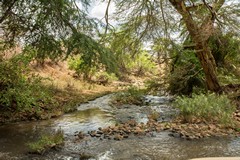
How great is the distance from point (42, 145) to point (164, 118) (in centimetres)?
464

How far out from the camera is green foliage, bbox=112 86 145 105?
13766 millimetres

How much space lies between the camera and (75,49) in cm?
531

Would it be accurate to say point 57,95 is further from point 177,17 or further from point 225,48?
point 225,48

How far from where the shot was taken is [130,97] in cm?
1423

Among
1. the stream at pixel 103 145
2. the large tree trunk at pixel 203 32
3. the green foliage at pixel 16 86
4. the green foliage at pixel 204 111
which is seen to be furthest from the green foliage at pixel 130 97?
the green foliage at pixel 16 86

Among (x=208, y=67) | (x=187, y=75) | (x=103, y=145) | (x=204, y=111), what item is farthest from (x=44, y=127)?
(x=187, y=75)

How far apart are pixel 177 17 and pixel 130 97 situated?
4993 mm

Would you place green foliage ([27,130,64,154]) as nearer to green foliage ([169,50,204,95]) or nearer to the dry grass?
the dry grass

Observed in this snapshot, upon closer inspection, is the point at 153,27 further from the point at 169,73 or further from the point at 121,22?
the point at 169,73

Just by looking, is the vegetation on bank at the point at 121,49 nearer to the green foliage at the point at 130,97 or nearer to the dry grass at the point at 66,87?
the green foliage at the point at 130,97

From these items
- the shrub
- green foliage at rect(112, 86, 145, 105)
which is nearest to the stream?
green foliage at rect(112, 86, 145, 105)

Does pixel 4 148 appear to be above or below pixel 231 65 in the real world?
below

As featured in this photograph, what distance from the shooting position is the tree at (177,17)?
9531 mm

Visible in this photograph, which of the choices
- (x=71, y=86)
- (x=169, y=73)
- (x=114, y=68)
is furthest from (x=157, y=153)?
(x=71, y=86)
